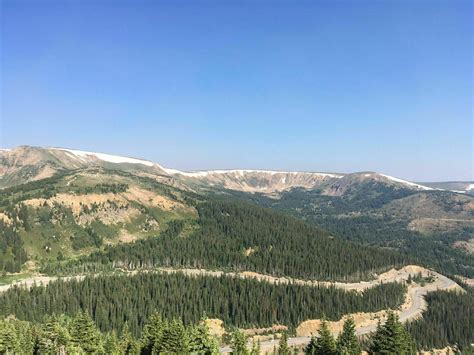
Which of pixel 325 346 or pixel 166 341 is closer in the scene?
pixel 166 341

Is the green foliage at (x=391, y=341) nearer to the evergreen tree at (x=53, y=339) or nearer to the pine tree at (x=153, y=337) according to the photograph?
the pine tree at (x=153, y=337)

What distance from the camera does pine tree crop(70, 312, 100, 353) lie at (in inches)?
4318

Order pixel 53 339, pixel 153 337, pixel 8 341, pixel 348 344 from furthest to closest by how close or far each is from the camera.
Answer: pixel 53 339
pixel 8 341
pixel 153 337
pixel 348 344

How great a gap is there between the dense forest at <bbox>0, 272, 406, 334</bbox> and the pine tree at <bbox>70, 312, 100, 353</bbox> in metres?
39.0

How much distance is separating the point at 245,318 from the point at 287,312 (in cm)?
1929

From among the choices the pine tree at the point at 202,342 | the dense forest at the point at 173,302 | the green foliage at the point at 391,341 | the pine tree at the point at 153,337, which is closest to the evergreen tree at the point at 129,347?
the pine tree at the point at 153,337

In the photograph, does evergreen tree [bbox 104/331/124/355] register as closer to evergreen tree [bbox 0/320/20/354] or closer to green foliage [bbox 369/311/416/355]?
evergreen tree [bbox 0/320/20/354]

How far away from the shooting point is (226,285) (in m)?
198

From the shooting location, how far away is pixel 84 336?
11225 cm

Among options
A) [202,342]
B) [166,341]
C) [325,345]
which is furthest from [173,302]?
[325,345]

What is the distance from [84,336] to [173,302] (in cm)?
6585

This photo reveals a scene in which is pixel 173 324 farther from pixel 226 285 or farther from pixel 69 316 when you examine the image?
pixel 226 285

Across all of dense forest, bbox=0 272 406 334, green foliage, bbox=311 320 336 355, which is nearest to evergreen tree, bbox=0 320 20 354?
dense forest, bbox=0 272 406 334

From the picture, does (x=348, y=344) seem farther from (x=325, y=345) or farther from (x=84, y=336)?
(x=84, y=336)
